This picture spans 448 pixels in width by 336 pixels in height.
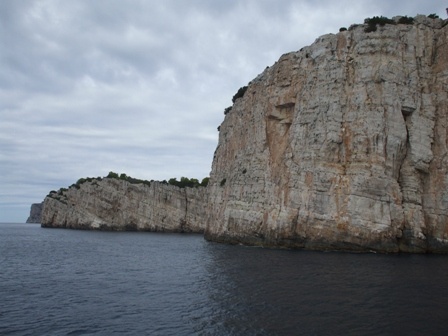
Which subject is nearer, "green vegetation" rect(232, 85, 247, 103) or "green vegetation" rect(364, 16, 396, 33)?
"green vegetation" rect(364, 16, 396, 33)

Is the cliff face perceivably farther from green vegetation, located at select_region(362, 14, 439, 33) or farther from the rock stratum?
green vegetation, located at select_region(362, 14, 439, 33)

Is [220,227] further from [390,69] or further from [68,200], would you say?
[68,200]

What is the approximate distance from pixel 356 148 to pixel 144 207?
231ft

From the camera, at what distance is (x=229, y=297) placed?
21.9 meters

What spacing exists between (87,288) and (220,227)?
3665cm

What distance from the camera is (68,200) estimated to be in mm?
114250

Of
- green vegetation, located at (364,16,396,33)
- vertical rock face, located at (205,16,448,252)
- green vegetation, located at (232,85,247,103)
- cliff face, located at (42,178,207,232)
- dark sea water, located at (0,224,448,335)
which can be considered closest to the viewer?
dark sea water, located at (0,224,448,335)

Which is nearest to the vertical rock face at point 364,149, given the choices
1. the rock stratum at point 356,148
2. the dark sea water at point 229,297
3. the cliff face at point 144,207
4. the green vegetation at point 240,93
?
the rock stratum at point 356,148

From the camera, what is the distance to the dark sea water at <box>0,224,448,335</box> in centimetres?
1650

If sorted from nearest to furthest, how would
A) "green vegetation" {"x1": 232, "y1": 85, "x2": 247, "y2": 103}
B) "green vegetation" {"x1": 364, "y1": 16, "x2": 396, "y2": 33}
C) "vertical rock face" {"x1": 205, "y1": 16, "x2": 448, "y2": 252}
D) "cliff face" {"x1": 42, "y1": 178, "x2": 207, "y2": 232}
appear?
"vertical rock face" {"x1": 205, "y1": 16, "x2": 448, "y2": 252} < "green vegetation" {"x1": 364, "y1": 16, "x2": 396, "y2": 33} < "green vegetation" {"x1": 232, "y1": 85, "x2": 247, "y2": 103} < "cliff face" {"x1": 42, "y1": 178, "x2": 207, "y2": 232}

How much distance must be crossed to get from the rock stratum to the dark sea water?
21.5 feet

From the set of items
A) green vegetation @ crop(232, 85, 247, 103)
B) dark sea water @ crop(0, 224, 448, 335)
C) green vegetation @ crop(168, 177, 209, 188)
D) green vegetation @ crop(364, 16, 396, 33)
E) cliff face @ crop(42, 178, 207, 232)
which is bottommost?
dark sea water @ crop(0, 224, 448, 335)

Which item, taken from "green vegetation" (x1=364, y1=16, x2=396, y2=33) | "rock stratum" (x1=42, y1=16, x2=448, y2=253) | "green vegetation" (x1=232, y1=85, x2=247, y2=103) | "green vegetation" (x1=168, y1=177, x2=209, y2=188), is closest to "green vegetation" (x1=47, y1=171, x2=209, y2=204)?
"green vegetation" (x1=168, y1=177, x2=209, y2=188)

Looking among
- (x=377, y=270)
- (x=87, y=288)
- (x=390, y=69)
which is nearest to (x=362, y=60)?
(x=390, y=69)
